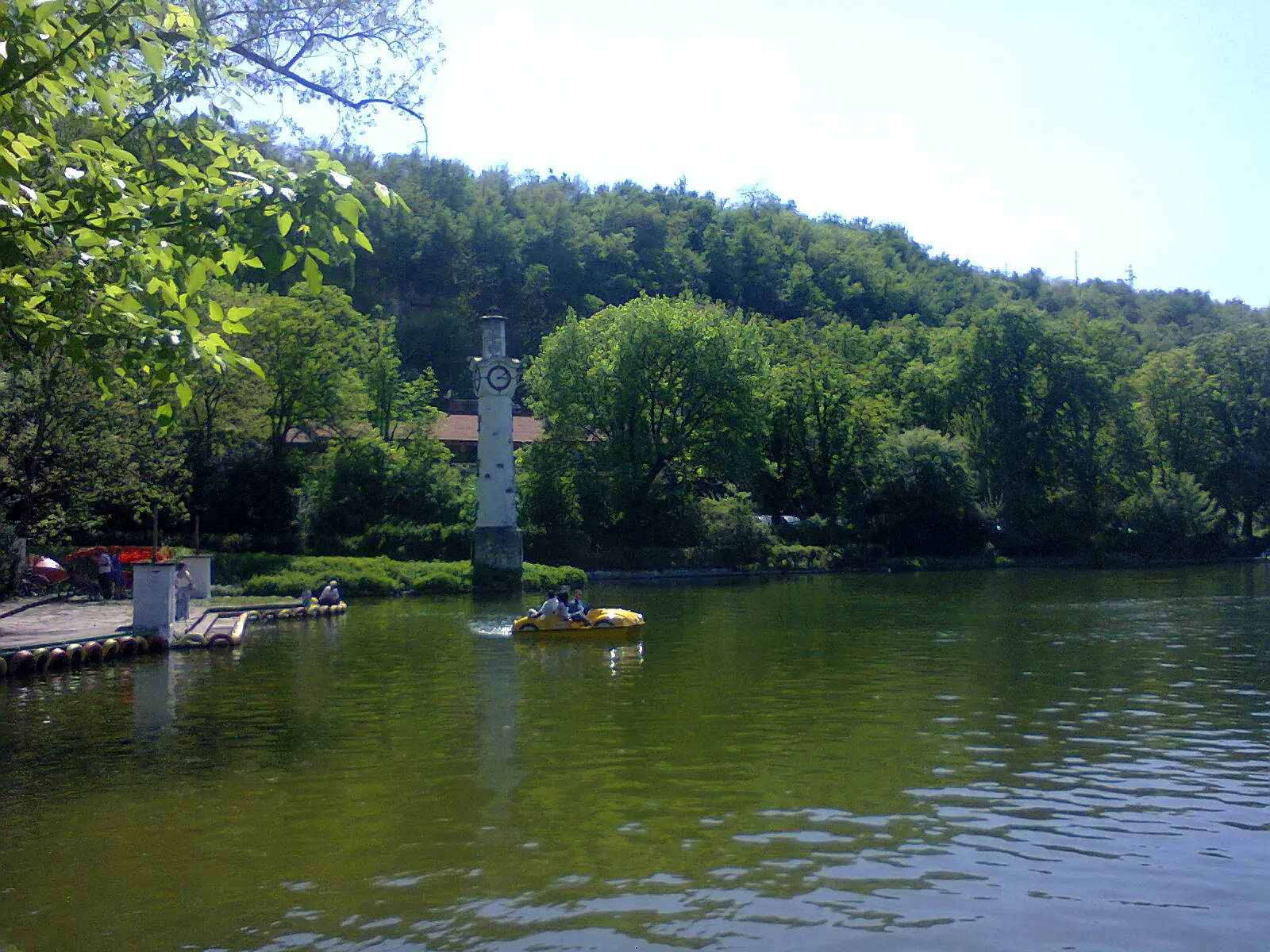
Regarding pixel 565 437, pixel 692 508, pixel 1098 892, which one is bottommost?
pixel 1098 892

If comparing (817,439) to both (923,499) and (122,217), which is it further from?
(122,217)

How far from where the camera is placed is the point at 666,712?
15.9 meters

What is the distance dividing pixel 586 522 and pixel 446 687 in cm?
3671

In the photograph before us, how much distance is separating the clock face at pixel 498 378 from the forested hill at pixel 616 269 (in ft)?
190

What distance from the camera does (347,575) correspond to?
132 feet

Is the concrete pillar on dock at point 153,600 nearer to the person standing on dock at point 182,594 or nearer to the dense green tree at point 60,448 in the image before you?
the person standing on dock at point 182,594

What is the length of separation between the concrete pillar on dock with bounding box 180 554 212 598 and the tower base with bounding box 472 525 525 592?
34.2ft

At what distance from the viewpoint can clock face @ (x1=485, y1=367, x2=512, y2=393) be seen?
44.2 meters

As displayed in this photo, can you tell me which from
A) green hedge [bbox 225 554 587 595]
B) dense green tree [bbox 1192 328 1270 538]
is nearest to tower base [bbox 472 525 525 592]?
green hedge [bbox 225 554 587 595]

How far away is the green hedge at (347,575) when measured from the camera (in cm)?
3856

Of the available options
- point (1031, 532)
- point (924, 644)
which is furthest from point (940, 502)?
point (924, 644)

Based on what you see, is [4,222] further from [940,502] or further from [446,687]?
[940,502]

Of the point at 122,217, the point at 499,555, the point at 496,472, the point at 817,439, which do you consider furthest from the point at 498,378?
the point at 122,217

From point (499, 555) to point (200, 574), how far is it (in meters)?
11.9
